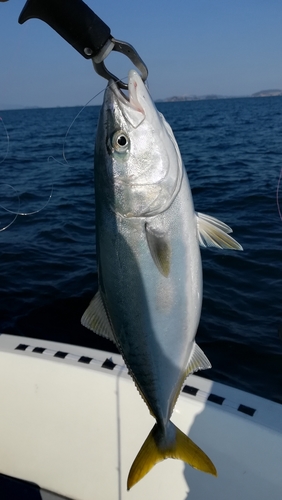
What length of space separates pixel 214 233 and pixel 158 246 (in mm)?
256

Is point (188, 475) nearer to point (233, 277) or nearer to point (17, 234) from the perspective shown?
point (233, 277)

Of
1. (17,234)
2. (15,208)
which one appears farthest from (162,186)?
(15,208)

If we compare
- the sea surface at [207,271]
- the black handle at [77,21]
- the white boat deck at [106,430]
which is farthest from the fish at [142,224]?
the white boat deck at [106,430]

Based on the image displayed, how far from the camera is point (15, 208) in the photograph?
11539 mm

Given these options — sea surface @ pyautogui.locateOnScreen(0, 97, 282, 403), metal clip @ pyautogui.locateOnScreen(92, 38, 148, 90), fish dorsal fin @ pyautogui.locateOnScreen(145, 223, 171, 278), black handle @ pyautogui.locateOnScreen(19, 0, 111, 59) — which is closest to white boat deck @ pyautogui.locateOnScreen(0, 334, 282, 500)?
sea surface @ pyautogui.locateOnScreen(0, 97, 282, 403)

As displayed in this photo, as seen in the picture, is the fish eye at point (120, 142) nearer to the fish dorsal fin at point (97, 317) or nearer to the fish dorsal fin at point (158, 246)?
the fish dorsal fin at point (158, 246)

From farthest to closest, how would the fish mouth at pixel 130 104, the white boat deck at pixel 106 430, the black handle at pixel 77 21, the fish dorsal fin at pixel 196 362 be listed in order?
1. the white boat deck at pixel 106 430
2. the fish dorsal fin at pixel 196 362
3. the fish mouth at pixel 130 104
4. the black handle at pixel 77 21

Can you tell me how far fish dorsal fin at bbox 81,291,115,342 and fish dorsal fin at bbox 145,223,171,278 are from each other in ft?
0.94

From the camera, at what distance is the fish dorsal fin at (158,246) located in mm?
1673

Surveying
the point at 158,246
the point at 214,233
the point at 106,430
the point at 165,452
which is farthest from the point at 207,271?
the point at 158,246

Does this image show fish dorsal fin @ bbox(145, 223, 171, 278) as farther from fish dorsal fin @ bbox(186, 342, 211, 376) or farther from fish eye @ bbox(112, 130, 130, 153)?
fish dorsal fin @ bbox(186, 342, 211, 376)

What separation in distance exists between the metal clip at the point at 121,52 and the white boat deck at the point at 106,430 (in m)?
Result: 2.07

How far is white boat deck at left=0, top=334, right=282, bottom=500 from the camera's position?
2756mm

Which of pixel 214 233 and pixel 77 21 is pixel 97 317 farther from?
pixel 77 21
